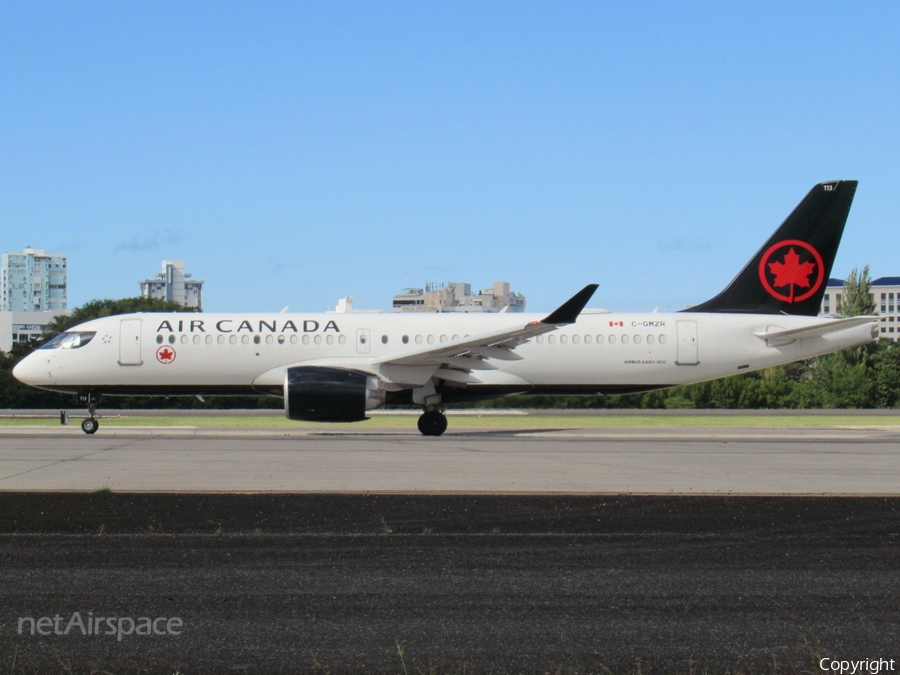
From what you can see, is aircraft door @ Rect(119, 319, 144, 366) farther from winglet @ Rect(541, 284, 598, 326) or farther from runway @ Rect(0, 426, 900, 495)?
winglet @ Rect(541, 284, 598, 326)

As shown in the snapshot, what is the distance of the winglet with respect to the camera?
2158 cm

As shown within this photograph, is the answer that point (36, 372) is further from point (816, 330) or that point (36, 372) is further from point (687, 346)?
point (816, 330)

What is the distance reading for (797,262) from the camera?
26188 mm

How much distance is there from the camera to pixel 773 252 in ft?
86.5

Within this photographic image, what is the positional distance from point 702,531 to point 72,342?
68.2ft

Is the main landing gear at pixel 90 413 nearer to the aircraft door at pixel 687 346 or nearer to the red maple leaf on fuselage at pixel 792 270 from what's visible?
the aircraft door at pixel 687 346

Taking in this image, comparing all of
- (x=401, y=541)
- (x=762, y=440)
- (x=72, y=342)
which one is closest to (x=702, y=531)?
(x=401, y=541)

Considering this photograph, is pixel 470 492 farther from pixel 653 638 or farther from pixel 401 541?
pixel 653 638

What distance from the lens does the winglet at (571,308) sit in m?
21.6

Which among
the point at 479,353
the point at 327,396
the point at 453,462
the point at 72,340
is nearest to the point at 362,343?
the point at 327,396

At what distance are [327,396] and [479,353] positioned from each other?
4.14m

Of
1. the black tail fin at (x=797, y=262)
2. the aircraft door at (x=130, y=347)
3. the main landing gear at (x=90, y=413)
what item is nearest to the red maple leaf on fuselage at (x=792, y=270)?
the black tail fin at (x=797, y=262)

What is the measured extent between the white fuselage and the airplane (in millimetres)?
31

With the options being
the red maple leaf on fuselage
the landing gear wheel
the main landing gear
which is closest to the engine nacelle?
the landing gear wheel
